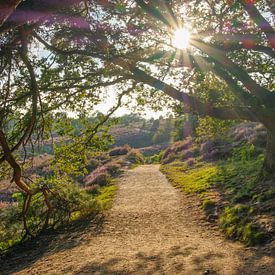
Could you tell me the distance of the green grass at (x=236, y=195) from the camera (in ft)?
34.3

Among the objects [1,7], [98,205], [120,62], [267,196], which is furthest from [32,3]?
[98,205]

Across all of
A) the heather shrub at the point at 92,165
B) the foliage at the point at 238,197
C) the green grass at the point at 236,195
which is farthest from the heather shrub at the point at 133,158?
the green grass at the point at 236,195

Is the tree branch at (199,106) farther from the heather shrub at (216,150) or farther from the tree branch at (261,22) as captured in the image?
the heather shrub at (216,150)

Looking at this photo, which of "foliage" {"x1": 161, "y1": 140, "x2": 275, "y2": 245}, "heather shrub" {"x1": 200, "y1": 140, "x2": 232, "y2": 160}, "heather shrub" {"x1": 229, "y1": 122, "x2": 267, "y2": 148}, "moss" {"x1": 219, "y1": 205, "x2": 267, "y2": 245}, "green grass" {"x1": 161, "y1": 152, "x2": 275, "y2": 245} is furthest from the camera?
"heather shrub" {"x1": 200, "y1": 140, "x2": 232, "y2": 160}

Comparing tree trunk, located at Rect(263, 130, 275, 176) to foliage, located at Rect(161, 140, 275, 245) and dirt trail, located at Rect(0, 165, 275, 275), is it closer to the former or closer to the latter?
foliage, located at Rect(161, 140, 275, 245)

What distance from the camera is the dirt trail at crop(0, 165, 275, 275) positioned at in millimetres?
8266

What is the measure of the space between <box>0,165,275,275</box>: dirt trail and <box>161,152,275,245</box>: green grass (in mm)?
546

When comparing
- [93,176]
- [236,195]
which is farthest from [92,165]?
[236,195]

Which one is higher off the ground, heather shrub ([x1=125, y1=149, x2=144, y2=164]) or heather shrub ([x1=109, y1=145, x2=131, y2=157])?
heather shrub ([x1=109, y1=145, x2=131, y2=157])

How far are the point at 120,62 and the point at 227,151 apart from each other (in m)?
19.5

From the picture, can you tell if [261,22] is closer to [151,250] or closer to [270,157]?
[270,157]

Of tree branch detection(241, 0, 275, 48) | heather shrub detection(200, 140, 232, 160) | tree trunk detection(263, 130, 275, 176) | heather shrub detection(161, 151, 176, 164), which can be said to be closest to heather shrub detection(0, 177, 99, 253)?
tree trunk detection(263, 130, 275, 176)

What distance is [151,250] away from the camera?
1012cm

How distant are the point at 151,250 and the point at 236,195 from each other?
6.11 metres
